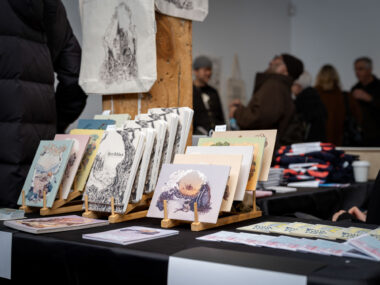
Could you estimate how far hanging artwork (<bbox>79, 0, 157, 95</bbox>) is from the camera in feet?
6.79

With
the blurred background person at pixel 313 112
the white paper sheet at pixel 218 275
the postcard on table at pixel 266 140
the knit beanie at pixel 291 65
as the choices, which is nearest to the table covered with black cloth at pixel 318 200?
the postcard on table at pixel 266 140

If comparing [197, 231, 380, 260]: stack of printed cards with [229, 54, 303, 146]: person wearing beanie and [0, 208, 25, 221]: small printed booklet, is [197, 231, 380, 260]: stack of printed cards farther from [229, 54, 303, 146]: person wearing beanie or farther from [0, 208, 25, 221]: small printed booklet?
[229, 54, 303, 146]: person wearing beanie

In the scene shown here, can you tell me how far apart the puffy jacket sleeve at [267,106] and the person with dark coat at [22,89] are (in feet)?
7.29

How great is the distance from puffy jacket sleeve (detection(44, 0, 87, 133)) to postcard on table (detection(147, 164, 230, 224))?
1.01 m

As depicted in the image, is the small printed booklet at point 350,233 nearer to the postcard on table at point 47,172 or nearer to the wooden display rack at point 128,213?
the wooden display rack at point 128,213

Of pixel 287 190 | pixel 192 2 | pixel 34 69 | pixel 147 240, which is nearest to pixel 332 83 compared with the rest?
pixel 287 190

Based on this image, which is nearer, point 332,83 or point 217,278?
point 217,278

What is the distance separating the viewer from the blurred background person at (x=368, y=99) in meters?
6.66

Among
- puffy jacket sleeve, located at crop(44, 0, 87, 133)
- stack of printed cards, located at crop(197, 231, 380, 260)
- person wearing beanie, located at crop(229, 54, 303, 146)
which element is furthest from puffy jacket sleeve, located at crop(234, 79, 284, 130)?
stack of printed cards, located at crop(197, 231, 380, 260)

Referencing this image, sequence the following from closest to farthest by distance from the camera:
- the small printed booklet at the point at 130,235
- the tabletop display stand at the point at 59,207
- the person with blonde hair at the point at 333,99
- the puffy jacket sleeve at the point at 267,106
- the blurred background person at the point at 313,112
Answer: the small printed booklet at the point at 130,235, the tabletop display stand at the point at 59,207, the puffy jacket sleeve at the point at 267,106, the blurred background person at the point at 313,112, the person with blonde hair at the point at 333,99

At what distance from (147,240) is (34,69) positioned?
104 centimetres

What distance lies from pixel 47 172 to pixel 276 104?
2.52m

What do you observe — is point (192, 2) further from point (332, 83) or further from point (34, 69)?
point (332, 83)

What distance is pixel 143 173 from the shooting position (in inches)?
66.4
